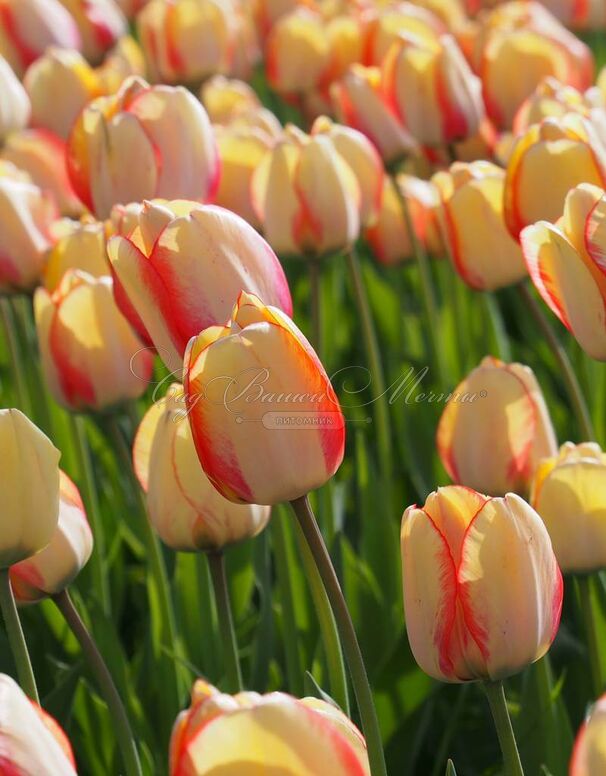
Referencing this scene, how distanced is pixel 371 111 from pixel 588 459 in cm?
88

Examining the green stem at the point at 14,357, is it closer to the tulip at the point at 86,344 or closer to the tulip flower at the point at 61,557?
the tulip at the point at 86,344

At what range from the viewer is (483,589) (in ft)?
2.24

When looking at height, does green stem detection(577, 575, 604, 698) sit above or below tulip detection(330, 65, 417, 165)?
below

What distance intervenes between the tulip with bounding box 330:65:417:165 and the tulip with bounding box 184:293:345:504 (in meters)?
1.01

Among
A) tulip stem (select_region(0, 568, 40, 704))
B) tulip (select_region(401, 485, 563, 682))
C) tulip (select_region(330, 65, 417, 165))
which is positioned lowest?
tulip (select_region(330, 65, 417, 165))

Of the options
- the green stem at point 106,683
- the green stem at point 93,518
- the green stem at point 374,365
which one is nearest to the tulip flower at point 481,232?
the green stem at point 374,365

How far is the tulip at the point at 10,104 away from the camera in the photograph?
1.58 m

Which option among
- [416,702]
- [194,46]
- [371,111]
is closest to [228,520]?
[416,702]

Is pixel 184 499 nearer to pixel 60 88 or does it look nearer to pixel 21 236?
pixel 21 236

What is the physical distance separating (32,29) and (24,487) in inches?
56.8

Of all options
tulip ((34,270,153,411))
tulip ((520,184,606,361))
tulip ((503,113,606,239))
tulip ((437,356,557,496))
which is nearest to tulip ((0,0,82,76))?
tulip ((34,270,153,411))

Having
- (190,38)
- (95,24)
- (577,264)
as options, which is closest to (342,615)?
(577,264)

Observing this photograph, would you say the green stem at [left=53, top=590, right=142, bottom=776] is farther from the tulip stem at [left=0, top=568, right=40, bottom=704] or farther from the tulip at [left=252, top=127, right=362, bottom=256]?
the tulip at [left=252, top=127, right=362, bottom=256]

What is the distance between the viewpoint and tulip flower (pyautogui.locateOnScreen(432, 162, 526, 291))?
1246 mm
